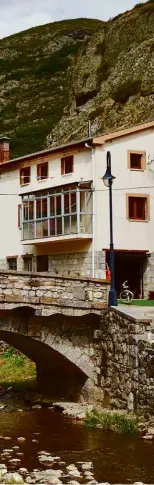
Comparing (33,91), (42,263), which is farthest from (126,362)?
(33,91)

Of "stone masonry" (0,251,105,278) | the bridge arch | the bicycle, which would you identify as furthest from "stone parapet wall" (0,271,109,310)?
"stone masonry" (0,251,105,278)

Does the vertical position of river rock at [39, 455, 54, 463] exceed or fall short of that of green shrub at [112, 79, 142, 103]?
it falls short

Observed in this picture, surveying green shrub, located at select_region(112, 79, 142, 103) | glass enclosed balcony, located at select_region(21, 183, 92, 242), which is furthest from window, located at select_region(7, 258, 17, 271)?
green shrub, located at select_region(112, 79, 142, 103)

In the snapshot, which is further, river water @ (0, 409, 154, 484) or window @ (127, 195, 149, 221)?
window @ (127, 195, 149, 221)

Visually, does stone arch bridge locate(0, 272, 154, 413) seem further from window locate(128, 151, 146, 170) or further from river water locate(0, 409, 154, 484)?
window locate(128, 151, 146, 170)

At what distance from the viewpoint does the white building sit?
4525cm

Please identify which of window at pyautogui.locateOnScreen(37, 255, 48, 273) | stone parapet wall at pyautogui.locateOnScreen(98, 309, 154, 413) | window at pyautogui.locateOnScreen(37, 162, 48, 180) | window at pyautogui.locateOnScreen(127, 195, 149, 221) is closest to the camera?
stone parapet wall at pyautogui.locateOnScreen(98, 309, 154, 413)

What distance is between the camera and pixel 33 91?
518 ft

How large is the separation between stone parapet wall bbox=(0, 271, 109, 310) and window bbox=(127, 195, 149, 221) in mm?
15710

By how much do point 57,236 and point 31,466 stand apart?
2681 cm

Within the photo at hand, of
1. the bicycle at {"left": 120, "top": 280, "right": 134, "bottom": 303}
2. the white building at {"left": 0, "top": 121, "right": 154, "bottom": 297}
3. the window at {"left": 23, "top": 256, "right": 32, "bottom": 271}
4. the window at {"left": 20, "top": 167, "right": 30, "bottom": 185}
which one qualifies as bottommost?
the bicycle at {"left": 120, "top": 280, "right": 134, "bottom": 303}

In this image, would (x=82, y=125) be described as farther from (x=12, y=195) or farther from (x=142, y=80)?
(x=12, y=195)

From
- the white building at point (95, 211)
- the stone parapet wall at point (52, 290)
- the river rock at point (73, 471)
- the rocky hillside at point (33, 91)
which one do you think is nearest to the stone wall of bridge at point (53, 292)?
the stone parapet wall at point (52, 290)

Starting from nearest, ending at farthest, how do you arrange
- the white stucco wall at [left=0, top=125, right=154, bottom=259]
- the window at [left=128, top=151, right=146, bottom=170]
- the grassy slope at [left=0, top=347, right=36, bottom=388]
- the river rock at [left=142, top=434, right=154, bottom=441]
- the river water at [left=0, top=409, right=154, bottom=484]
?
the river water at [left=0, top=409, right=154, bottom=484] → the river rock at [left=142, top=434, right=154, bottom=441] → the grassy slope at [left=0, top=347, right=36, bottom=388] → the white stucco wall at [left=0, top=125, right=154, bottom=259] → the window at [left=128, top=151, right=146, bottom=170]
